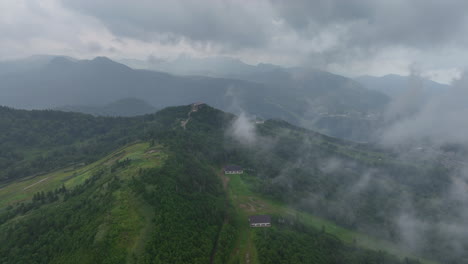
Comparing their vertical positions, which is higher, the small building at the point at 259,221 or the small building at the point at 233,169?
the small building at the point at 233,169

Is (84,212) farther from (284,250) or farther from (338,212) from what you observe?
(338,212)

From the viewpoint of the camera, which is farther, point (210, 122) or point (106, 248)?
point (210, 122)

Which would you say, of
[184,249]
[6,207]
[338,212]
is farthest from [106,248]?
[338,212]

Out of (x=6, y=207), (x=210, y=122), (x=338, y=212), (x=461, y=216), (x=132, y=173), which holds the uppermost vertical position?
(x=210, y=122)

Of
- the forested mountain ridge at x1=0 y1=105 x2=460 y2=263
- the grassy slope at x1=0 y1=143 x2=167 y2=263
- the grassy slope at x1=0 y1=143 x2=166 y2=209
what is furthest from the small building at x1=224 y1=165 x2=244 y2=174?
the grassy slope at x1=0 y1=143 x2=166 y2=209


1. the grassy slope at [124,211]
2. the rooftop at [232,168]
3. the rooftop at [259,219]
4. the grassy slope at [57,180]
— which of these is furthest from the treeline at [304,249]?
the grassy slope at [57,180]

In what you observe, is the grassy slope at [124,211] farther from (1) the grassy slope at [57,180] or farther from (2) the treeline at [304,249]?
(2) the treeline at [304,249]
